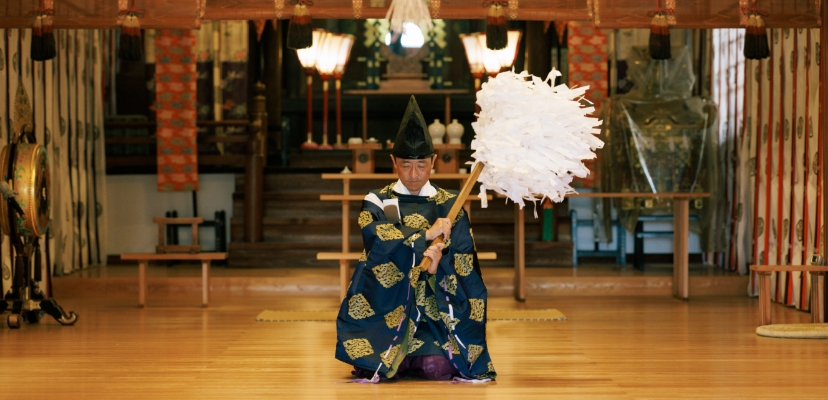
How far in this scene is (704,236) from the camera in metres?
7.93

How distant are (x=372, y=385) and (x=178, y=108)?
5270mm

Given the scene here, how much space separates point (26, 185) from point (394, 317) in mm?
2831

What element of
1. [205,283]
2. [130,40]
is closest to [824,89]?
[130,40]

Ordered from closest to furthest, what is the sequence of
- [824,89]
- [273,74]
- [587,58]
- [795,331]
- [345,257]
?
[795,331]
[824,89]
[345,257]
[587,58]
[273,74]

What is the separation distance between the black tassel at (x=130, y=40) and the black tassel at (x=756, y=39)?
340 centimetres

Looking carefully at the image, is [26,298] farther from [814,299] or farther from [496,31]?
[814,299]

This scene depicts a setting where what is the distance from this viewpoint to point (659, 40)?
527cm

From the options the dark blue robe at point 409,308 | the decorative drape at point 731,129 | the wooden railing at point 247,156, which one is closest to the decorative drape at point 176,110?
the wooden railing at point 247,156

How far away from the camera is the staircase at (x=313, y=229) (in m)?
8.14

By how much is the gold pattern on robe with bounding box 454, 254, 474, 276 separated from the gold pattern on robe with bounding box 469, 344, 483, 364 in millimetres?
296

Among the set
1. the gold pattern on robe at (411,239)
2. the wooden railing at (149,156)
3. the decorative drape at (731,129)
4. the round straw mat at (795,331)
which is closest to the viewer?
the gold pattern on robe at (411,239)

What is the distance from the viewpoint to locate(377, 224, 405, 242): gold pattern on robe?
3.78 m

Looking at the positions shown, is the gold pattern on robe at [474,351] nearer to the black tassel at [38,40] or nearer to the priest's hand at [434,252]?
the priest's hand at [434,252]

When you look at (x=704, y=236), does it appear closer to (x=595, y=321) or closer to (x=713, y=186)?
(x=713, y=186)
